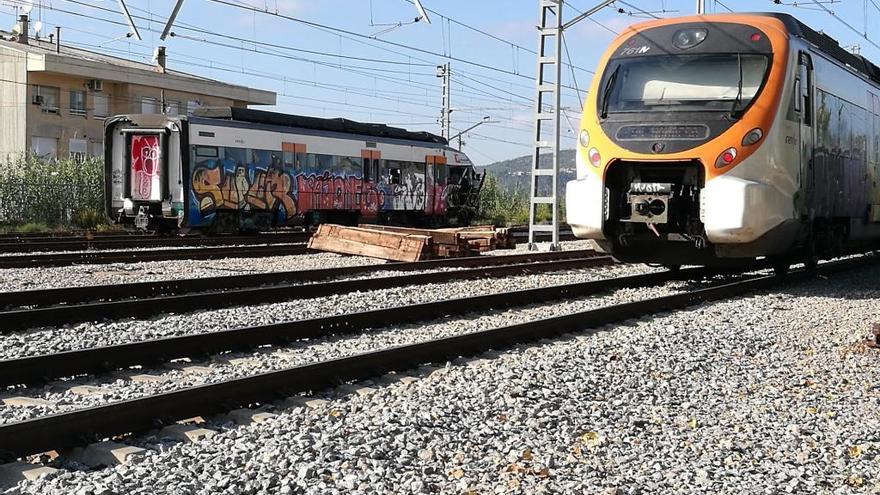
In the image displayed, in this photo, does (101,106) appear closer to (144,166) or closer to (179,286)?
(144,166)

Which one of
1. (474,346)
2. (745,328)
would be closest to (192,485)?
(474,346)

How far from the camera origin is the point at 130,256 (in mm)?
15492

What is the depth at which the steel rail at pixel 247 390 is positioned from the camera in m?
4.36

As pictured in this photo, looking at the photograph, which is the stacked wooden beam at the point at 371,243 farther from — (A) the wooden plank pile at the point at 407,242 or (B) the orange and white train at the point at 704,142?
(B) the orange and white train at the point at 704,142

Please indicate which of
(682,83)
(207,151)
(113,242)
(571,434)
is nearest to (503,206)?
(207,151)

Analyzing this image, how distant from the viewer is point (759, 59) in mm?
11086

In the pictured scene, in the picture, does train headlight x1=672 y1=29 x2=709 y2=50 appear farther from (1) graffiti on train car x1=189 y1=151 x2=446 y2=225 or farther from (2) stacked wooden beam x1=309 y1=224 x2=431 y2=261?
(1) graffiti on train car x1=189 y1=151 x2=446 y2=225

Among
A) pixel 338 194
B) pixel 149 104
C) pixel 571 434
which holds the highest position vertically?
pixel 149 104

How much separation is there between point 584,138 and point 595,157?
1.28 feet

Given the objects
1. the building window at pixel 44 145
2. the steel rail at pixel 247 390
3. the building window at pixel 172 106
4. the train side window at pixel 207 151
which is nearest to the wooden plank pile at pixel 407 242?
the train side window at pixel 207 151

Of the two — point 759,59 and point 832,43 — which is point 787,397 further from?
point 832,43

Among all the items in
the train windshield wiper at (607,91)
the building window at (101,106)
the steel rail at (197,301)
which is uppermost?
the building window at (101,106)

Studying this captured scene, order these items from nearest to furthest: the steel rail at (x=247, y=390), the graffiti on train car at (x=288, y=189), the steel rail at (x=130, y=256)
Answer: the steel rail at (x=247, y=390) < the steel rail at (x=130, y=256) < the graffiti on train car at (x=288, y=189)

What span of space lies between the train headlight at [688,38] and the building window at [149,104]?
3892cm
